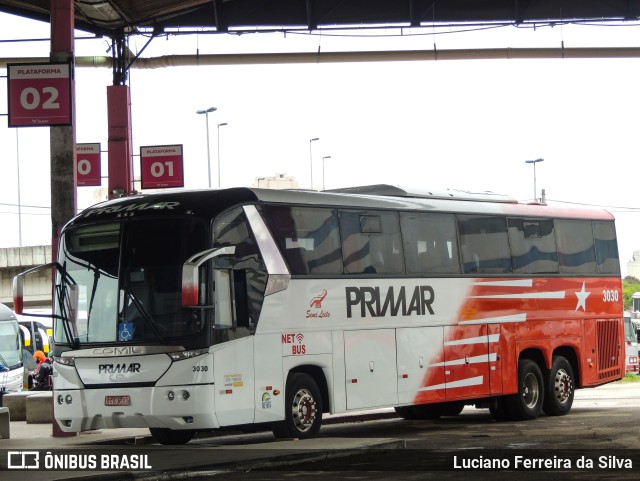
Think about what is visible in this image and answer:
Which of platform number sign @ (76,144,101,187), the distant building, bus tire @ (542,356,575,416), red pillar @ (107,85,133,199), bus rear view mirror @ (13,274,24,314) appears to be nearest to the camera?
bus rear view mirror @ (13,274,24,314)

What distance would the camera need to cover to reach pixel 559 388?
2325cm

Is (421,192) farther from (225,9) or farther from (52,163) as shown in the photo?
(225,9)

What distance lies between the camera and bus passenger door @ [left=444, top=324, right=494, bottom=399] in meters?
20.6

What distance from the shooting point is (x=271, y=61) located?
29234 mm

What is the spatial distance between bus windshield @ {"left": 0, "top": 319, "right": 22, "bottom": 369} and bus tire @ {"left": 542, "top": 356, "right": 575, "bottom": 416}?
2839cm

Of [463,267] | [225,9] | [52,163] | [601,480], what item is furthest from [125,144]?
[601,480]

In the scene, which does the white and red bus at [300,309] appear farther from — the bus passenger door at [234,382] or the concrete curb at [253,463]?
the concrete curb at [253,463]

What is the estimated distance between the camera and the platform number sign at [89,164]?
29953 millimetres

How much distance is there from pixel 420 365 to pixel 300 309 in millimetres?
3023

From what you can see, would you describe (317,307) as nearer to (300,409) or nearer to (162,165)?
(300,409)

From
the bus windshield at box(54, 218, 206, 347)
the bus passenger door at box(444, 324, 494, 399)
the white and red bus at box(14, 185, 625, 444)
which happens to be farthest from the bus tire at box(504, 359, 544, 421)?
the bus windshield at box(54, 218, 206, 347)

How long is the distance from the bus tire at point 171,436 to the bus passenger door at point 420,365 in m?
3.48

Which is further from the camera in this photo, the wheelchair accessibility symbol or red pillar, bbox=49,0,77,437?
red pillar, bbox=49,0,77,437

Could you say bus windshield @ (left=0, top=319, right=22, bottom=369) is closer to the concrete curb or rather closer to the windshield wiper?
the windshield wiper
